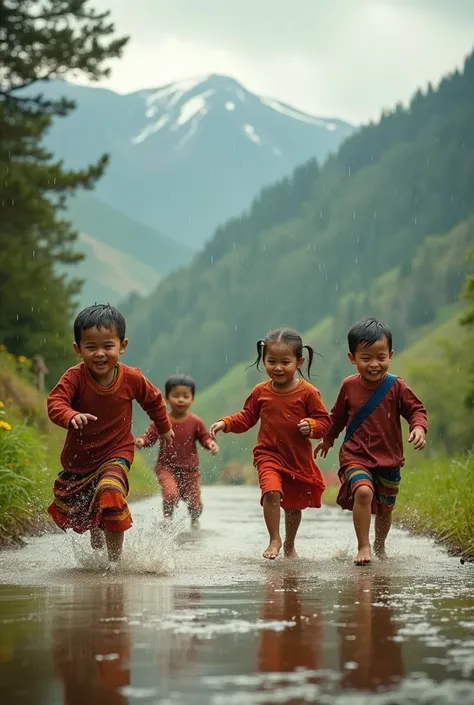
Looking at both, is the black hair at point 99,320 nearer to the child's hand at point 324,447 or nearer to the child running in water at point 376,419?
the child running in water at point 376,419

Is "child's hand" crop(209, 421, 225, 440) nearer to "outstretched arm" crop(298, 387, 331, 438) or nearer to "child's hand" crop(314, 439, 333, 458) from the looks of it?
"outstretched arm" crop(298, 387, 331, 438)

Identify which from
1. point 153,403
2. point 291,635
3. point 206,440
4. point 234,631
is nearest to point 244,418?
point 153,403

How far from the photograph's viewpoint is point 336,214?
589ft

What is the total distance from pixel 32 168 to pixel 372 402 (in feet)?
58.4

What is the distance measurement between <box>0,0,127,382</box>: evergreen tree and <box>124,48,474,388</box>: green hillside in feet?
405

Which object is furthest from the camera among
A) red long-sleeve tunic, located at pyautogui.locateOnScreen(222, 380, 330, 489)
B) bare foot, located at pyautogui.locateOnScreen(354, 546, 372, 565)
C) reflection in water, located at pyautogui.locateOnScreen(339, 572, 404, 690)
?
red long-sleeve tunic, located at pyautogui.locateOnScreen(222, 380, 330, 489)

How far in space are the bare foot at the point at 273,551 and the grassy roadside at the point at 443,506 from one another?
128 cm

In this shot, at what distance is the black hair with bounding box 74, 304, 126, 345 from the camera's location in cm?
792

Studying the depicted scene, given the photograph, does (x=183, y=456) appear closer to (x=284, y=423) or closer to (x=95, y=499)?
(x=284, y=423)

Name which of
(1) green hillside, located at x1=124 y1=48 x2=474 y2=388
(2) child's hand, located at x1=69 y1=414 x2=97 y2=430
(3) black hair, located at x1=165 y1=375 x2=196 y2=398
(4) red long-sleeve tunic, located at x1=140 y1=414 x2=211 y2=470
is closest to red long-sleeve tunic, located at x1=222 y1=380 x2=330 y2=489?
(2) child's hand, located at x1=69 y1=414 x2=97 y2=430

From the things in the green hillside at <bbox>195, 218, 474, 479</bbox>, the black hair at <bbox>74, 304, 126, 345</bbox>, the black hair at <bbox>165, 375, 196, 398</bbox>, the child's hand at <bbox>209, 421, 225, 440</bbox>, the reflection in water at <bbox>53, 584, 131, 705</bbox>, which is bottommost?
the reflection in water at <bbox>53, 584, 131, 705</bbox>

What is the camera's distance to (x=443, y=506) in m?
10.8

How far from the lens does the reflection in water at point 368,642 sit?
3.63m

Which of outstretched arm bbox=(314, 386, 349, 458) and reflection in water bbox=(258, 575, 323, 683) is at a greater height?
outstretched arm bbox=(314, 386, 349, 458)
